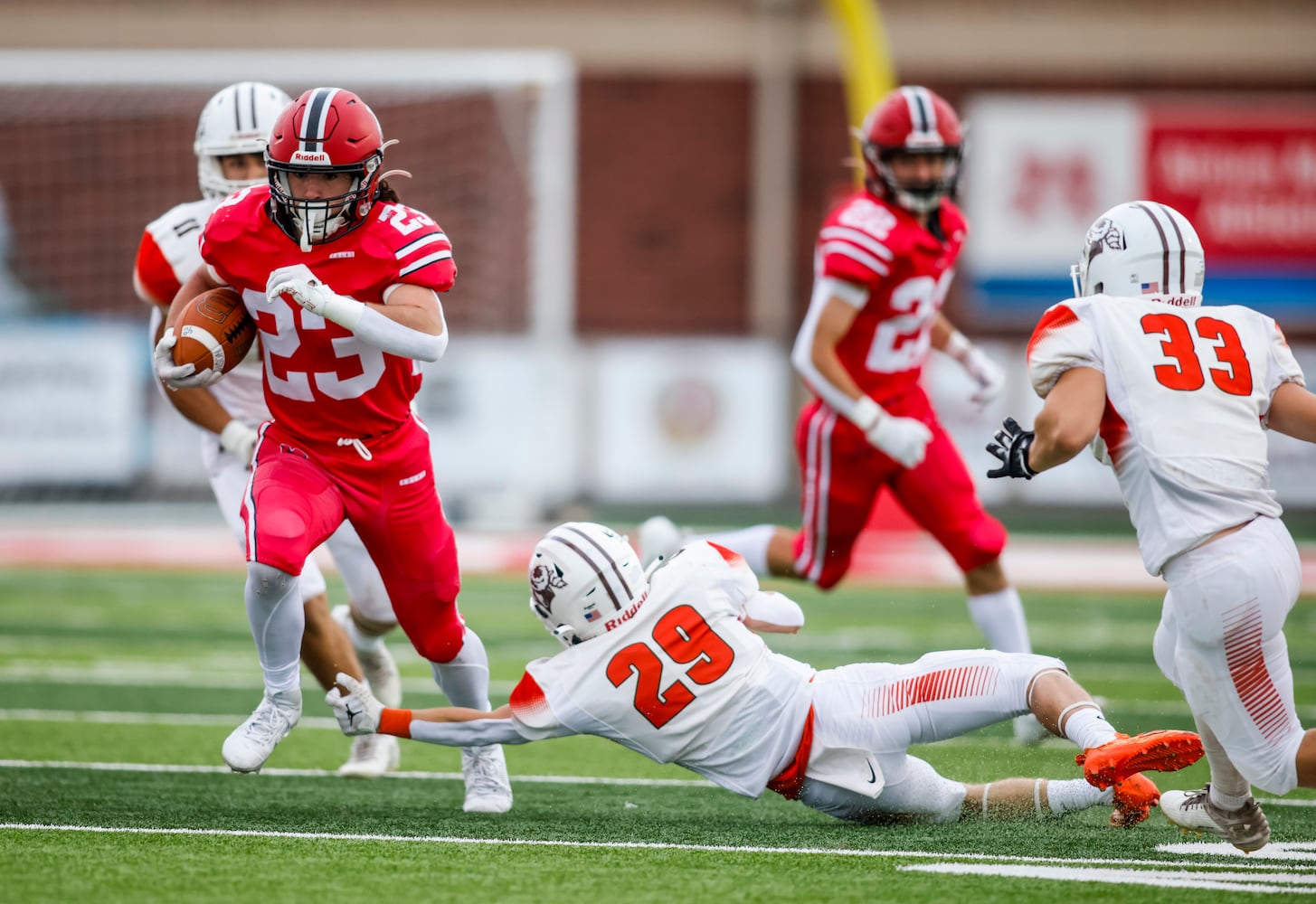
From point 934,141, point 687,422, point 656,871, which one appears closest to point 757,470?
point 687,422

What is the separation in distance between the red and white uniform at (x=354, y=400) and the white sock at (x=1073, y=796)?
1510mm

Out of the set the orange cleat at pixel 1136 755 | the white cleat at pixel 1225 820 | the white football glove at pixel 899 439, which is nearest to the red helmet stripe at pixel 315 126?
the white football glove at pixel 899 439

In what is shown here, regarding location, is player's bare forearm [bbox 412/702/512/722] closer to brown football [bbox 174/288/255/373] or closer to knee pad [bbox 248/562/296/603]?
knee pad [bbox 248/562/296/603]

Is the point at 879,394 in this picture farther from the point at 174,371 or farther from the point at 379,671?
the point at 174,371

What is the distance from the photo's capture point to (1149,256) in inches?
144

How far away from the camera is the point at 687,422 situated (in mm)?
13086

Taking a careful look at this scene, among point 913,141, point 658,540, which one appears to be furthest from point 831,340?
point 658,540

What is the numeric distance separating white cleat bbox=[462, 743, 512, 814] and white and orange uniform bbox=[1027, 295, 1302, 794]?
1.72 m

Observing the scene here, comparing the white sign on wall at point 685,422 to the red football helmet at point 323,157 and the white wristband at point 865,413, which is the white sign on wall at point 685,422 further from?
the red football helmet at point 323,157

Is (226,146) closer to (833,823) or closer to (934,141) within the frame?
(934,141)

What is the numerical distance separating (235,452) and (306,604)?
0.49m

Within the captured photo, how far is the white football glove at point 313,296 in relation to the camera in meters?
3.87

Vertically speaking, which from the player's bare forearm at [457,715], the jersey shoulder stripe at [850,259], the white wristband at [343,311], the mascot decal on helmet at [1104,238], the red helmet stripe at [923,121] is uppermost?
the red helmet stripe at [923,121]

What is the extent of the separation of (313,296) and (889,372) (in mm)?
2316
